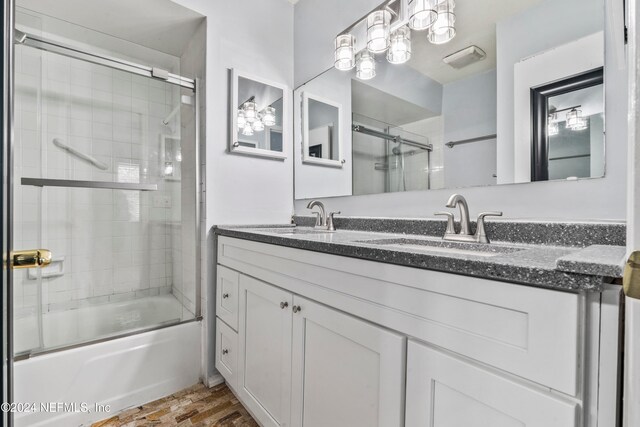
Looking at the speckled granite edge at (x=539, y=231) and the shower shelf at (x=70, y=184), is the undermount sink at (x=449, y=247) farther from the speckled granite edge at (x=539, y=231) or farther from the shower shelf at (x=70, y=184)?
the shower shelf at (x=70, y=184)

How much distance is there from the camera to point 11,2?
479mm

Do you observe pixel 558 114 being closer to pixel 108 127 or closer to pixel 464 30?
pixel 464 30

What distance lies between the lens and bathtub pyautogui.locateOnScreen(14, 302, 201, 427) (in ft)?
4.25

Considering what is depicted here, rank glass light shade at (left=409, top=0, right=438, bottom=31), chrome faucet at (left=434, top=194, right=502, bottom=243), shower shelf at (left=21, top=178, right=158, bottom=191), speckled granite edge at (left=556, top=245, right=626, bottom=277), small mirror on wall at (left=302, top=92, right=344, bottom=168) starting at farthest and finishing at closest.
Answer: small mirror on wall at (left=302, top=92, right=344, bottom=168) → shower shelf at (left=21, top=178, right=158, bottom=191) → glass light shade at (left=409, top=0, right=438, bottom=31) → chrome faucet at (left=434, top=194, right=502, bottom=243) → speckled granite edge at (left=556, top=245, right=626, bottom=277)

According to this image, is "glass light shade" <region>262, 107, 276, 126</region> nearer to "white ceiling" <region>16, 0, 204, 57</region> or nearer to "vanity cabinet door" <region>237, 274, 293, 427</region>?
"white ceiling" <region>16, 0, 204, 57</region>

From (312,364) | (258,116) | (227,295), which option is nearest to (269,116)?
(258,116)

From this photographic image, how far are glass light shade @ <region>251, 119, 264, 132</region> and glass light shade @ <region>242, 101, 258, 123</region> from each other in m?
0.02

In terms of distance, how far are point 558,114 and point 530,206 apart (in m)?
0.32

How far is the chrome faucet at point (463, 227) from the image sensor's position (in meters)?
1.04

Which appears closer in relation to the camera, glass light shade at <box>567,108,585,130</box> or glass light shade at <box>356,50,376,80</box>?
glass light shade at <box>567,108,585,130</box>

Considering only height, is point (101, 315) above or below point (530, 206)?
below

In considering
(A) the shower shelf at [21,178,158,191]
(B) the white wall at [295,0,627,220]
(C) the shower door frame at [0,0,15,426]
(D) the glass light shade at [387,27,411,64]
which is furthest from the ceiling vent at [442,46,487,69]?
(A) the shower shelf at [21,178,158,191]

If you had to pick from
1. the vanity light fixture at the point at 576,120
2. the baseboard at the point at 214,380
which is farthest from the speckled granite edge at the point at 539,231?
the baseboard at the point at 214,380

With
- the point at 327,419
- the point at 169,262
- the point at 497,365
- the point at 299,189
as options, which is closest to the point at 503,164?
the point at 497,365
